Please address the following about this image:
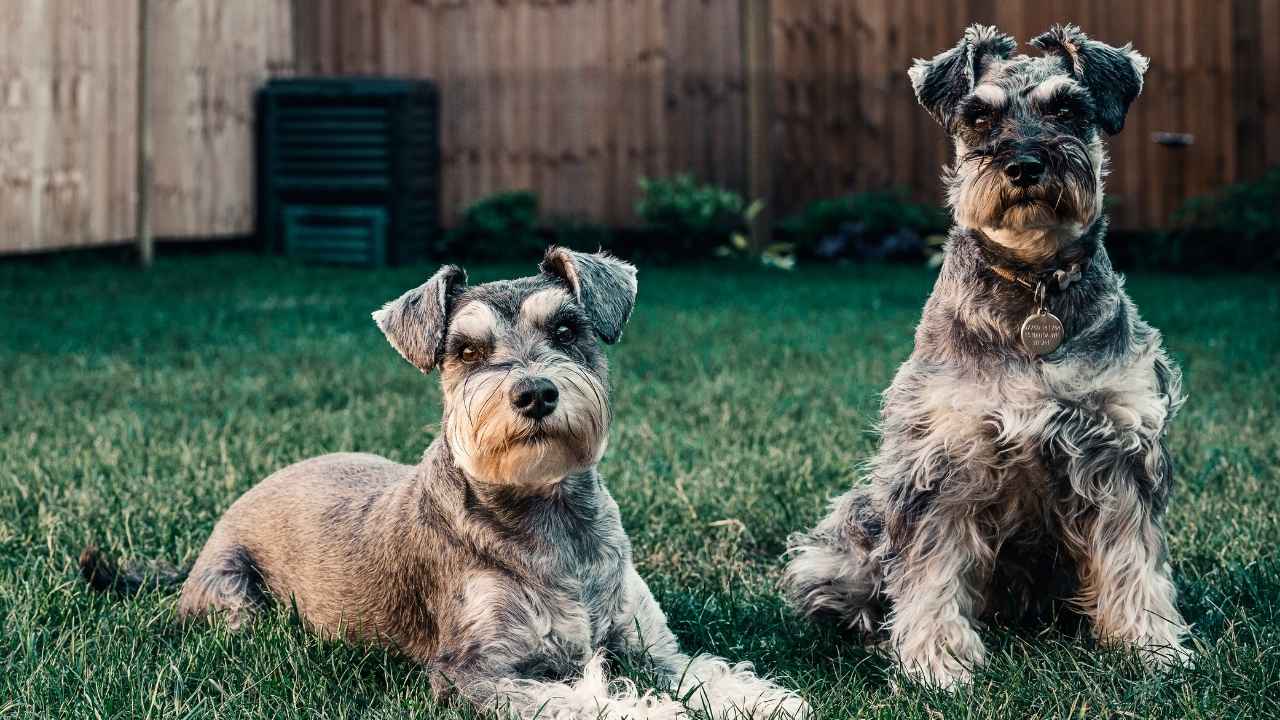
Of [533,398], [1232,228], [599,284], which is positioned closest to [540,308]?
[599,284]

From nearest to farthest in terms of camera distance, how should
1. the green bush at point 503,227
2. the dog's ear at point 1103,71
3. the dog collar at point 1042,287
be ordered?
the dog collar at point 1042,287 → the dog's ear at point 1103,71 → the green bush at point 503,227

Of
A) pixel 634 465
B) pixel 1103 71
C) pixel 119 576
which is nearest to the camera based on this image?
pixel 1103 71

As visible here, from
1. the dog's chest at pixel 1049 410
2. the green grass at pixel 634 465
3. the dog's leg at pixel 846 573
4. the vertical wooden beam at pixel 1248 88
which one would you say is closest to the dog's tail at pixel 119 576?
the green grass at pixel 634 465

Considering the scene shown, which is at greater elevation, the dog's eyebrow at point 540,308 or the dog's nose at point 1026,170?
the dog's nose at point 1026,170

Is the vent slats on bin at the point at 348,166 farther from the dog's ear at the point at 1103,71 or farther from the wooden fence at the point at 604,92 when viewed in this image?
the dog's ear at the point at 1103,71

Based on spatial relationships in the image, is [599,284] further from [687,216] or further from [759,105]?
[759,105]

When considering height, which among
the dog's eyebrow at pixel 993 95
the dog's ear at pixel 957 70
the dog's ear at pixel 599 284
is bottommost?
the dog's ear at pixel 599 284

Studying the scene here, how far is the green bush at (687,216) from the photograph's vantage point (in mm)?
13547

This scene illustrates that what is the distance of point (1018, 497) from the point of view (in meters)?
3.63

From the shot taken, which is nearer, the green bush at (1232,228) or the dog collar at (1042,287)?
the dog collar at (1042,287)

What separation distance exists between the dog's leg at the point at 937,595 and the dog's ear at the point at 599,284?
0.93 meters

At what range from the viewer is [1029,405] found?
3479mm

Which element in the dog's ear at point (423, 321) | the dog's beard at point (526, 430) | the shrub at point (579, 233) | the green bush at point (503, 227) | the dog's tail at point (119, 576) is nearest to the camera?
the dog's beard at point (526, 430)

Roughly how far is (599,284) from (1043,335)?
1.13m
